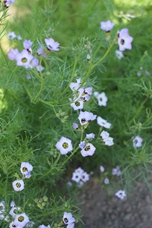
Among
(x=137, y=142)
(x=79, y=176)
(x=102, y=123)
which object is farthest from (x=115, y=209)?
(x=102, y=123)

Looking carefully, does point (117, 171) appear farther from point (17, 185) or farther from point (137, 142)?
point (17, 185)

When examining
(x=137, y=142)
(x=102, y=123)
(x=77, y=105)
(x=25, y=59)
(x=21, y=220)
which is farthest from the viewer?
(x=137, y=142)

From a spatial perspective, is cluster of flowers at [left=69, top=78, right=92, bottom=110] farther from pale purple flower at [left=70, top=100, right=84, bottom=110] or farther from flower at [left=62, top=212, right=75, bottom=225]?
flower at [left=62, top=212, right=75, bottom=225]

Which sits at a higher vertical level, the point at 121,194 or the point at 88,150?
the point at 88,150

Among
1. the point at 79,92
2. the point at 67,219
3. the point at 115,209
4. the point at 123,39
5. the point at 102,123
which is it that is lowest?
the point at 115,209

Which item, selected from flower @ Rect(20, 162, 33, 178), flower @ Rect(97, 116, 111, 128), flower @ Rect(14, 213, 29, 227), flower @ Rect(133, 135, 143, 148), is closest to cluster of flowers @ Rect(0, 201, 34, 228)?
flower @ Rect(14, 213, 29, 227)

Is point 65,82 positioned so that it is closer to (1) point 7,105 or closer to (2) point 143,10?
(1) point 7,105

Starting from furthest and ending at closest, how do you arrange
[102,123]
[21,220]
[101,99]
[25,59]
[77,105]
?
1. [101,99]
2. [102,123]
3. [77,105]
4. [21,220]
5. [25,59]
